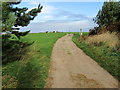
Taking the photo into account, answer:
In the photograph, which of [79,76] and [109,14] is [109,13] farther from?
[79,76]

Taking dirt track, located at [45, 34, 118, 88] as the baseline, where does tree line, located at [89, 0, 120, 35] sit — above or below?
above

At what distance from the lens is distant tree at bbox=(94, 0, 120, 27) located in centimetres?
2986

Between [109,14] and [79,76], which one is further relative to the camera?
[109,14]

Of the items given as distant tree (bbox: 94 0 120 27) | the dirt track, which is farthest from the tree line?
the dirt track

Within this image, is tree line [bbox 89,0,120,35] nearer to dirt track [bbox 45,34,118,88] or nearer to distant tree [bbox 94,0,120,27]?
distant tree [bbox 94,0,120,27]

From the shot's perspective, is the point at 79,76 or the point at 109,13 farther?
the point at 109,13

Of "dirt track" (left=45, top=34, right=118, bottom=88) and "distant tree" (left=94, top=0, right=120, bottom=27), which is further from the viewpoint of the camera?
"distant tree" (left=94, top=0, right=120, bottom=27)

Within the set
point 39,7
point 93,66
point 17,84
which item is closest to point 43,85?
point 17,84

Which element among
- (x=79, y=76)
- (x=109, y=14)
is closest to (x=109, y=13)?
(x=109, y=14)

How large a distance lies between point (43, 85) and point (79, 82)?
1692 mm

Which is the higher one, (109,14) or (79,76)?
(109,14)

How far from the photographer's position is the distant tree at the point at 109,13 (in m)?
29.9

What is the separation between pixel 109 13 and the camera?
98.1 ft

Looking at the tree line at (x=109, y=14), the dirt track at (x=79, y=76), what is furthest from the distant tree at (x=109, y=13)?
the dirt track at (x=79, y=76)
